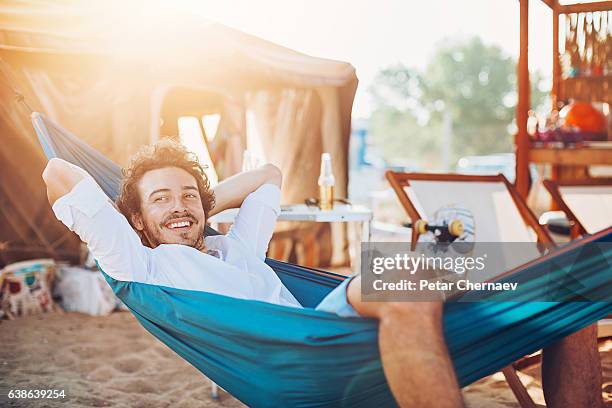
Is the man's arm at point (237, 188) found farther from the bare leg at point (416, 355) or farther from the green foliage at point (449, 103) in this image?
the green foliage at point (449, 103)

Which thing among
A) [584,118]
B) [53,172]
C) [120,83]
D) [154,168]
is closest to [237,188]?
[154,168]

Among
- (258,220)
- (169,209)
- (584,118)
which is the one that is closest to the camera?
(169,209)

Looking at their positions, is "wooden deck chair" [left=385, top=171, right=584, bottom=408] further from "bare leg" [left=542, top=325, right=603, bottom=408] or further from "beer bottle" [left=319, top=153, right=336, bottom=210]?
"bare leg" [left=542, top=325, right=603, bottom=408]

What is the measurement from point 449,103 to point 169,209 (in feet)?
89.8

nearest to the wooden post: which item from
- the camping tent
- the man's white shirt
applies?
the camping tent

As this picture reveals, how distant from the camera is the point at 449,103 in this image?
2819 centimetres

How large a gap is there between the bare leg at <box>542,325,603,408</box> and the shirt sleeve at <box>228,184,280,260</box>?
0.96 m

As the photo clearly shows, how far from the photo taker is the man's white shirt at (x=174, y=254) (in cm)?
174

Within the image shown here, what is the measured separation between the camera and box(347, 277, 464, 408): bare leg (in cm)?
135

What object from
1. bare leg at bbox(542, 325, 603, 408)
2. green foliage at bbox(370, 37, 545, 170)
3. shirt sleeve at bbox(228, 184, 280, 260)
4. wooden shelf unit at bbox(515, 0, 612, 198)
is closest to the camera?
bare leg at bbox(542, 325, 603, 408)

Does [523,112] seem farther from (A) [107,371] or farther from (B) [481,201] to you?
(A) [107,371]

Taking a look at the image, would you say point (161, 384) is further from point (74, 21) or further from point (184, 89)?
point (184, 89)

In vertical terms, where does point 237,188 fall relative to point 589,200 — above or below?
above

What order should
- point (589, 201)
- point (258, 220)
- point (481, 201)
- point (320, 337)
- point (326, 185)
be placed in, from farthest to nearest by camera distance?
point (589, 201)
point (481, 201)
point (326, 185)
point (258, 220)
point (320, 337)
